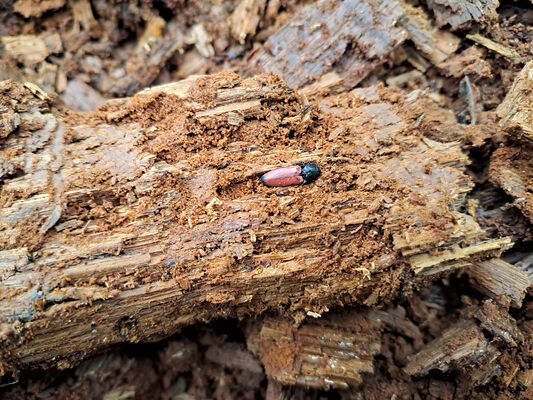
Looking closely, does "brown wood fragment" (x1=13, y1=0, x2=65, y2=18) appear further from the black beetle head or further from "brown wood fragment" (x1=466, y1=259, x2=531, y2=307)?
"brown wood fragment" (x1=466, y1=259, x2=531, y2=307)

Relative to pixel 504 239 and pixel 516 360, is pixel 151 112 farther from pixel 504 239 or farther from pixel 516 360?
pixel 516 360

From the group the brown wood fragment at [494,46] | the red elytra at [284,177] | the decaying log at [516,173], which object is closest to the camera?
the red elytra at [284,177]

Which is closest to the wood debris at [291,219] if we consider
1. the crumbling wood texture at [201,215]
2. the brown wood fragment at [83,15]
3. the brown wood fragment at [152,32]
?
the crumbling wood texture at [201,215]

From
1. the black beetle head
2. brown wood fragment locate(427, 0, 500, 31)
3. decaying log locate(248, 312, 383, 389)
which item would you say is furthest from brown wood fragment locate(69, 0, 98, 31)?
decaying log locate(248, 312, 383, 389)

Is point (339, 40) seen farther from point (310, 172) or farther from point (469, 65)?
point (310, 172)

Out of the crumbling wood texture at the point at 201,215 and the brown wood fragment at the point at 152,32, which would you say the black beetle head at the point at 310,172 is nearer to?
the crumbling wood texture at the point at 201,215

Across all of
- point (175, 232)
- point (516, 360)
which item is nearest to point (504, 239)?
point (516, 360)
